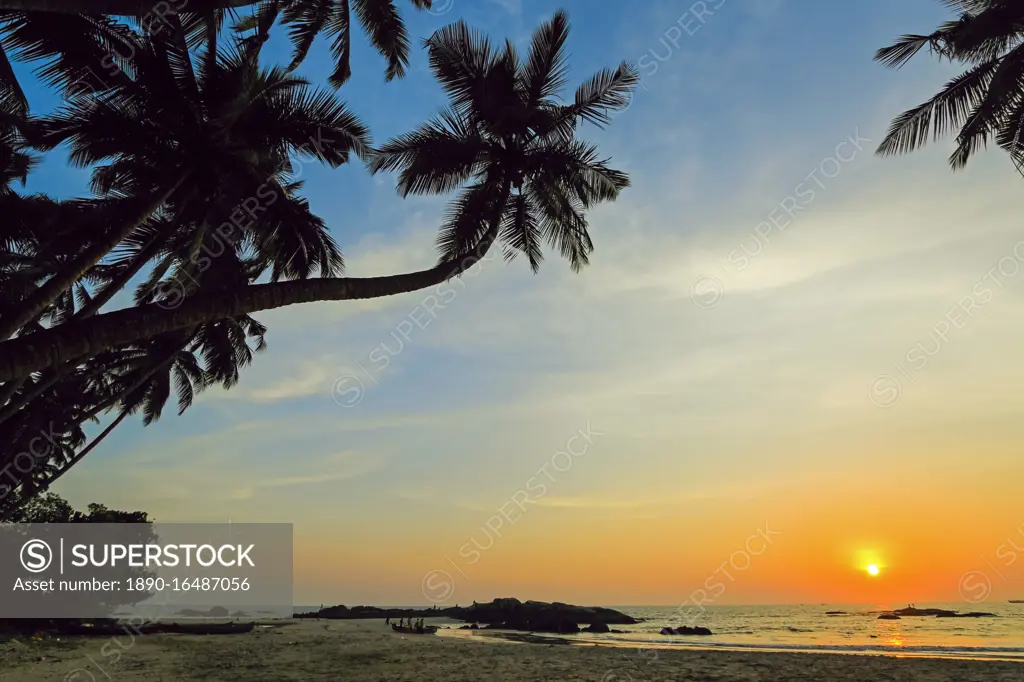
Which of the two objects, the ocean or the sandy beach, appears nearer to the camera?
the sandy beach

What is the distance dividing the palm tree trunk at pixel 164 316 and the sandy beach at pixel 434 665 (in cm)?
990

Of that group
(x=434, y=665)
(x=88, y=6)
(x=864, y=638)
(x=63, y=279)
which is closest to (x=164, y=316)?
(x=88, y=6)

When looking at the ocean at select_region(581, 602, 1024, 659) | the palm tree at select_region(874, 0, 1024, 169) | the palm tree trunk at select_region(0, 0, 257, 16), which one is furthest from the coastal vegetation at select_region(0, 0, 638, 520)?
the ocean at select_region(581, 602, 1024, 659)

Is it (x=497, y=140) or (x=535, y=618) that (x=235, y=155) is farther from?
(x=535, y=618)

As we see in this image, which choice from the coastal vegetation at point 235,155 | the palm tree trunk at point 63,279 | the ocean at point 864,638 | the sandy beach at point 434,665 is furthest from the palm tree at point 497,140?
the ocean at point 864,638

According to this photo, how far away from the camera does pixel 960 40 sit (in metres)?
11.5

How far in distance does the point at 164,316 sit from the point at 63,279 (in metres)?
3.28

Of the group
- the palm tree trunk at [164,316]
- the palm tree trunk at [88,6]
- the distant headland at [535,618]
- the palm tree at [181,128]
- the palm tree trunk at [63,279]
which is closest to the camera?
the palm tree trunk at [88,6]

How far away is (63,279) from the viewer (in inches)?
354

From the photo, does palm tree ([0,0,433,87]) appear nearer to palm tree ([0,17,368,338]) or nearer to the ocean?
palm tree ([0,17,368,338])

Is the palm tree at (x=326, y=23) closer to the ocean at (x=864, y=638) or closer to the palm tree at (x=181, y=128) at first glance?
the palm tree at (x=181, y=128)

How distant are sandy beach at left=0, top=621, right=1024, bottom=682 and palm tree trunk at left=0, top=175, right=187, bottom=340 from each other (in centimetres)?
1009

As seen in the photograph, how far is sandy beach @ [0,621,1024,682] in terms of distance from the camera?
50.3ft

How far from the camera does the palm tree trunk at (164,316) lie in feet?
18.9
